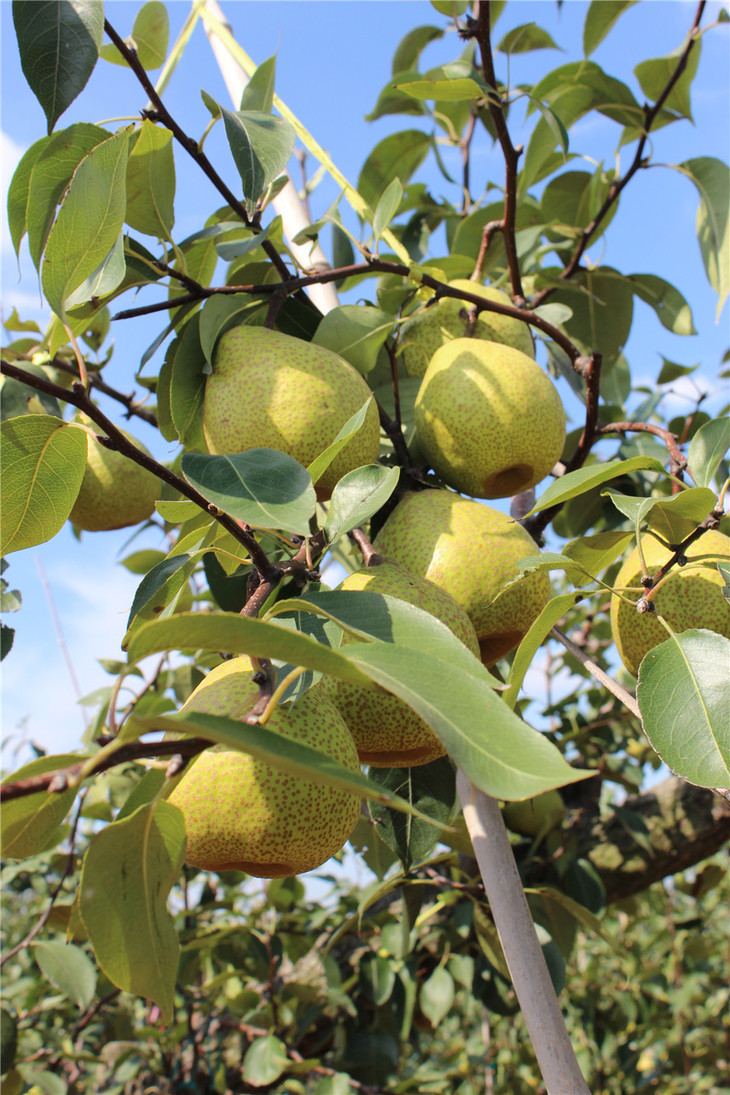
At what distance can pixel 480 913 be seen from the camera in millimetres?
1665

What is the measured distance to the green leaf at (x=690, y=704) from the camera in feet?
2.08

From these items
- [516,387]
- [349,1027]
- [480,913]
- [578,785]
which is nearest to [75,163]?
[516,387]

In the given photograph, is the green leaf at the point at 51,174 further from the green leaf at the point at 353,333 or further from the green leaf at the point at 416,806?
the green leaf at the point at 416,806

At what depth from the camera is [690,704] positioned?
68 centimetres

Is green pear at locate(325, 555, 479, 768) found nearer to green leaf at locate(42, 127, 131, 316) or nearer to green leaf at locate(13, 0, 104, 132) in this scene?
green leaf at locate(42, 127, 131, 316)

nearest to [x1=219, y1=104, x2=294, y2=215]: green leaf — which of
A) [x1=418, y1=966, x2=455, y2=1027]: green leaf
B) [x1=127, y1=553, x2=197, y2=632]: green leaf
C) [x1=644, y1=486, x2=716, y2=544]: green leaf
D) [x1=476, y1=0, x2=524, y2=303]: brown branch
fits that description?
[x1=476, y1=0, x2=524, y2=303]: brown branch

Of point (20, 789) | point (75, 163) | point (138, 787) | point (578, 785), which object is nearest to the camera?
point (20, 789)

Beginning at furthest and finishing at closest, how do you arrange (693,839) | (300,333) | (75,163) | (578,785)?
1. (578,785)
2. (693,839)
3. (300,333)
4. (75,163)

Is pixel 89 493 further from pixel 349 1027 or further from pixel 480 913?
pixel 349 1027

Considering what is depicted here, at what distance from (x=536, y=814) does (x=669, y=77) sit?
59.2 inches

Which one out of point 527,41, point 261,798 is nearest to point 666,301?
point 527,41

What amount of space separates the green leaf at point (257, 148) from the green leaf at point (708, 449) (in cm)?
54

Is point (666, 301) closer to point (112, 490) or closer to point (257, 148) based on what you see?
point (257, 148)

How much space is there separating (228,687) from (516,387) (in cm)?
56
